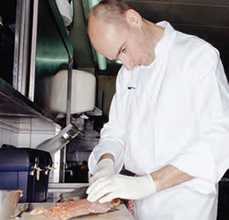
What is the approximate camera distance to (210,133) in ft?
4.88

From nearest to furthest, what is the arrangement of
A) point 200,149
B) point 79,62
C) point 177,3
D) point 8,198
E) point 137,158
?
point 8,198
point 200,149
point 137,158
point 177,3
point 79,62

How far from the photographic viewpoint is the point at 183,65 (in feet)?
5.38

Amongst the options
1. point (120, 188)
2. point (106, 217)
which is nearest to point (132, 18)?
point (120, 188)

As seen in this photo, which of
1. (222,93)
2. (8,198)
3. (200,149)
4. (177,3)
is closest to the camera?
(8,198)

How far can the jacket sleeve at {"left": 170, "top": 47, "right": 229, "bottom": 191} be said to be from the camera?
4.76 feet

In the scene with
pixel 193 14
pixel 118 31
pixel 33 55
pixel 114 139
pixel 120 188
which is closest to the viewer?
pixel 120 188

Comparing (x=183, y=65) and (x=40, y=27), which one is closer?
(x=183, y=65)

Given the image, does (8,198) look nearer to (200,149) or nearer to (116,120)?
(200,149)

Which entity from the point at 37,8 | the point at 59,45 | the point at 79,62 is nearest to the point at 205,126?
the point at 37,8

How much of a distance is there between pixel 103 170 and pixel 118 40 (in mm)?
516

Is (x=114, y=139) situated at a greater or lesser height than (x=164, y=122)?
lesser

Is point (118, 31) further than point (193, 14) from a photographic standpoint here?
No

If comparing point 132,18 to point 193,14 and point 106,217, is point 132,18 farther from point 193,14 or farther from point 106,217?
point 193,14

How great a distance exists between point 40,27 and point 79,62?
427 centimetres
